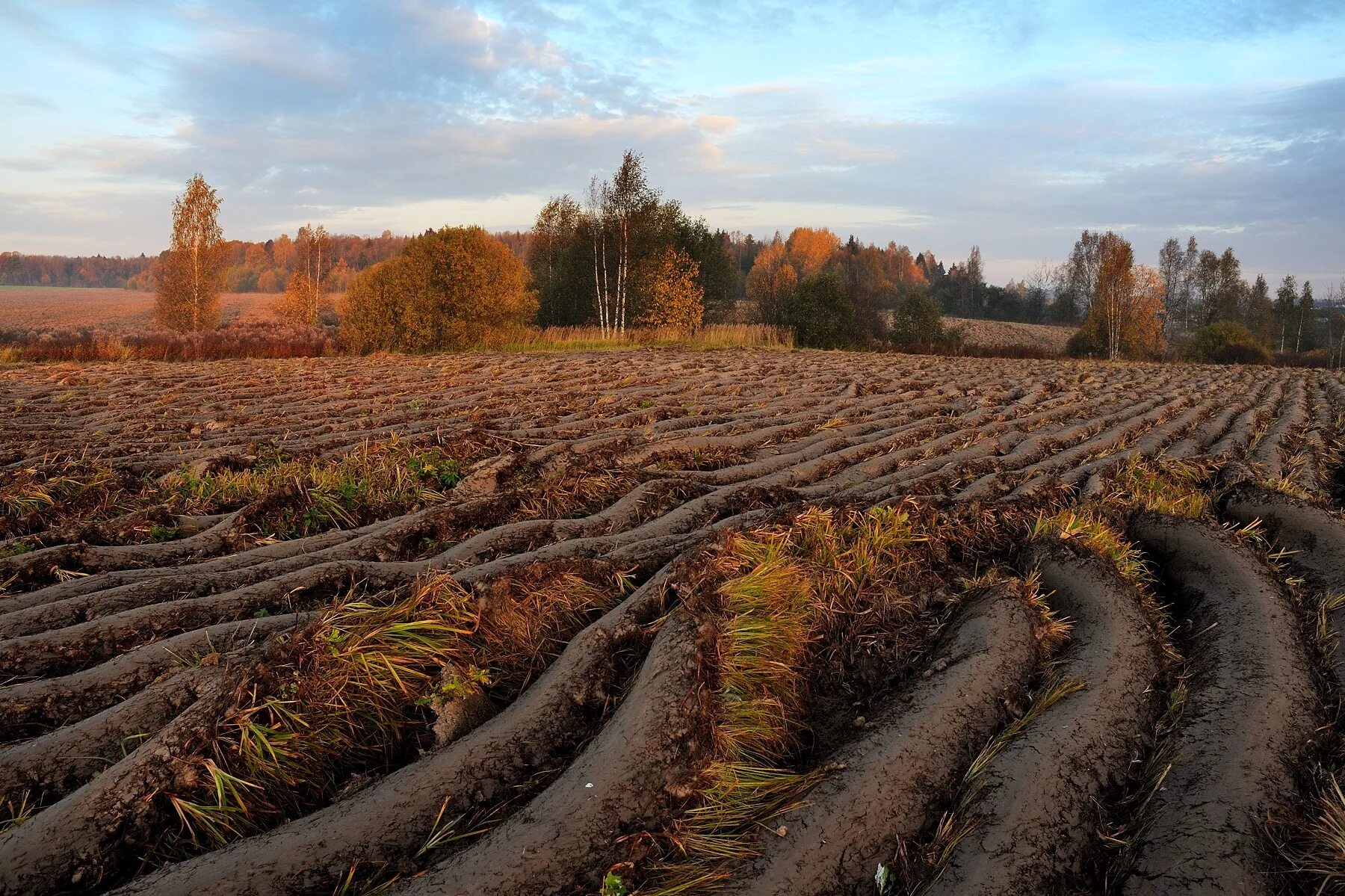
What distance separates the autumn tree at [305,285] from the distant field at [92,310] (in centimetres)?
254

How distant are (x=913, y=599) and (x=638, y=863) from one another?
6.55ft

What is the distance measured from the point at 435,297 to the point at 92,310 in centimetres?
4801

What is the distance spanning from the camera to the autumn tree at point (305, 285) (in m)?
36.4

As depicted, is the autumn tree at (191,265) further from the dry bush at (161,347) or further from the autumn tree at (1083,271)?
the autumn tree at (1083,271)

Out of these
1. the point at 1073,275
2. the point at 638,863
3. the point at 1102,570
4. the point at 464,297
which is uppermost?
the point at 1073,275

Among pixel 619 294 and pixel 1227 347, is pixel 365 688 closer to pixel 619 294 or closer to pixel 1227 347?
pixel 619 294

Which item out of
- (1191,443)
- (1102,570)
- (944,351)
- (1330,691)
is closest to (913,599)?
(1102,570)

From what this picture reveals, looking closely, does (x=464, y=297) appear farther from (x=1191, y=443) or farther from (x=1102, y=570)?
(x=1102, y=570)

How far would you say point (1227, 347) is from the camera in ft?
126

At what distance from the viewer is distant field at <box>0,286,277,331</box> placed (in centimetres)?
4125

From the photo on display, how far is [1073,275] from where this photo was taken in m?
75.7

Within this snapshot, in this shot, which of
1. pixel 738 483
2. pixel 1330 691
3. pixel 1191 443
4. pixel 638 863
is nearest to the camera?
pixel 638 863

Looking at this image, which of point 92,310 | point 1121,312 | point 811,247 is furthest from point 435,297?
point 811,247

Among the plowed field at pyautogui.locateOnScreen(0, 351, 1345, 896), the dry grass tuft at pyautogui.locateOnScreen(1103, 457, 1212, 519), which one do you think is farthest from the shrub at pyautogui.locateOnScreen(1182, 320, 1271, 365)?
the plowed field at pyautogui.locateOnScreen(0, 351, 1345, 896)
